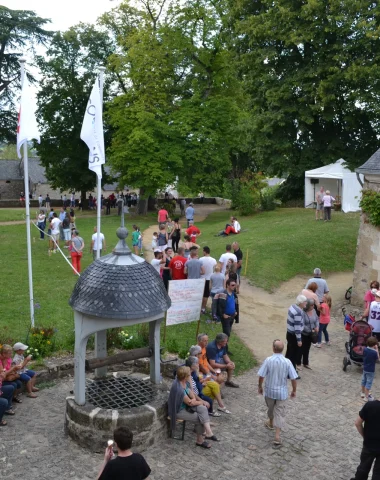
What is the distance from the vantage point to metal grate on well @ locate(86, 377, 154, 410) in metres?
8.09

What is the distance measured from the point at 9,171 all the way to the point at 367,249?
51776 mm

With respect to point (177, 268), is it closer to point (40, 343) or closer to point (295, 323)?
point (295, 323)

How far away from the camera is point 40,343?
1055 centimetres

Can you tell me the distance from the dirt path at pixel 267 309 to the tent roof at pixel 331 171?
10.4 m

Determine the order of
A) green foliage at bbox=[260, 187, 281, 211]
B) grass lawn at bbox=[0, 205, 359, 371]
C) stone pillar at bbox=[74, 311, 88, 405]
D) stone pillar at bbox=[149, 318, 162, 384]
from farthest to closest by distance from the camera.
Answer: green foliage at bbox=[260, 187, 281, 211] < grass lawn at bbox=[0, 205, 359, 371] < stone pillar at bbox=[149, 318, 162, 384] < stone pillar at bbox=[74, 311, 88, 405]

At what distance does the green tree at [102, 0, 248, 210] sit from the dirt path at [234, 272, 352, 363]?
51.9ft

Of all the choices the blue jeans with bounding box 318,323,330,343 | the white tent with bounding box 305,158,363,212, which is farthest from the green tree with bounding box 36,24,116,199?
the blue jeans with bounding box 318,323,330,343

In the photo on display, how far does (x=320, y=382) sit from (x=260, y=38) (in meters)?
23.1

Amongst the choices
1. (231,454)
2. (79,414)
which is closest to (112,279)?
(79,414)

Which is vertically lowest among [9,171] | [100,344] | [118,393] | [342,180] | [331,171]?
[118,393]

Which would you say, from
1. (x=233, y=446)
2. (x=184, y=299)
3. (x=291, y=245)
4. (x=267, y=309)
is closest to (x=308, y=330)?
(x=184, y=299)

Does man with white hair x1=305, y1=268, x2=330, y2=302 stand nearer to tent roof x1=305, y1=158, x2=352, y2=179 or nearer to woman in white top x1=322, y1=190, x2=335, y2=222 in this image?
woman in white top x1=322, y1=190, x2=335, y2=222

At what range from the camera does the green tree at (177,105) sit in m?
33.0

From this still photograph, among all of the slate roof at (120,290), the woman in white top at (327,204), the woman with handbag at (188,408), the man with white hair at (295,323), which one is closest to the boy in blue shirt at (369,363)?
the man with white hair at (295,323)
